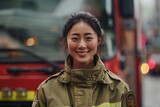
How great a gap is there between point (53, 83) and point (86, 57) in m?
0.29

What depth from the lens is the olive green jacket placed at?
2057 millimetres

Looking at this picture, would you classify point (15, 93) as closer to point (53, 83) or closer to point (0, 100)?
point (0, 100)

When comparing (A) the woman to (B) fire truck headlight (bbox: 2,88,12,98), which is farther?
(B) fire truck headlight (bbox: 2,88,12,98)

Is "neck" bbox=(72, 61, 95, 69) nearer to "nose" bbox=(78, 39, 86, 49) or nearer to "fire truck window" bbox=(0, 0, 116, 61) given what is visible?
"nose" bbox=(78, 39, 86, 49)

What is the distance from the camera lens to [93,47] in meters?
2.17

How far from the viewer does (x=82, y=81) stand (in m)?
2.06

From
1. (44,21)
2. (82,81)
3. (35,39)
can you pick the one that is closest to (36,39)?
(35,39)

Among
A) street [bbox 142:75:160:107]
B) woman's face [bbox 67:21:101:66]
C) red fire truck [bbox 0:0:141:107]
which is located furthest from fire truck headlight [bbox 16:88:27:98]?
street [bbox 142:75:160:107]

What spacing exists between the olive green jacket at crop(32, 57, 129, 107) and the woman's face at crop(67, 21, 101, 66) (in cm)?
9

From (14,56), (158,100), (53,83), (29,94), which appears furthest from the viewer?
(158,100)

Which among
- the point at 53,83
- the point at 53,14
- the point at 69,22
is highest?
the point at 53,14

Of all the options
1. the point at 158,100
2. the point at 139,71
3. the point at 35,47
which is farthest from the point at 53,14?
the point at 158,100

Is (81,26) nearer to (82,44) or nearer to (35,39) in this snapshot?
(82,44)

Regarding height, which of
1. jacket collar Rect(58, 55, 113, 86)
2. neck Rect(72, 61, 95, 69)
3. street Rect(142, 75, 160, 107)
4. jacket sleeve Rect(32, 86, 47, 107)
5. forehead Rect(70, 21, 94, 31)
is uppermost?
street Rect(142, 75, 160, 107)
